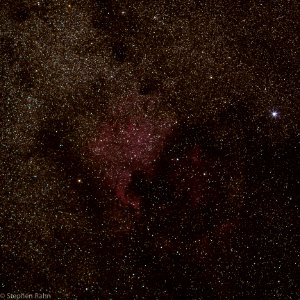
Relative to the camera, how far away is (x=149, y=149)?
3311 mm

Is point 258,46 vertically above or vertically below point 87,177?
above

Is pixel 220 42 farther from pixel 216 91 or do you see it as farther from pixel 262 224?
pixel 262 224

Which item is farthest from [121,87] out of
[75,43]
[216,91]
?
[216,91]

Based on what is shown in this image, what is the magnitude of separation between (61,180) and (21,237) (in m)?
0.75

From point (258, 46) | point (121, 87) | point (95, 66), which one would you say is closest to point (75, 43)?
point (95, 66)

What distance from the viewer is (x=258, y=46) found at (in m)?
3.37

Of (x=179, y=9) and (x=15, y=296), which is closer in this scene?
(x=15, y=296)

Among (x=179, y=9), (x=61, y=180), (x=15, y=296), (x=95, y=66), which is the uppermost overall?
(x=179, y=9)

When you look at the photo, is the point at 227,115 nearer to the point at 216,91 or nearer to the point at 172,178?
the point at 216,91

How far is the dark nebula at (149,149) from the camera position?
3242mm

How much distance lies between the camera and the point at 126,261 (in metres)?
3.26

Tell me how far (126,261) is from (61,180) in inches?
45.1

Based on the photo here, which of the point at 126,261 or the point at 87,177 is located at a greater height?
the point at 87,177

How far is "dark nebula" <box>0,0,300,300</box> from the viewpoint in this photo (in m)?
3.24
